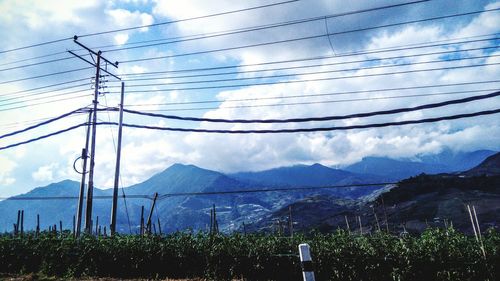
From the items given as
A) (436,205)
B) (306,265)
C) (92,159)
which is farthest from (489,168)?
(306,265)

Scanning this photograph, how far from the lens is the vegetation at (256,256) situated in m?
12.8

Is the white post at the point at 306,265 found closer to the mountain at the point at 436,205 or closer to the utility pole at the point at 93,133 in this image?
the utility pole at the point at 93,133

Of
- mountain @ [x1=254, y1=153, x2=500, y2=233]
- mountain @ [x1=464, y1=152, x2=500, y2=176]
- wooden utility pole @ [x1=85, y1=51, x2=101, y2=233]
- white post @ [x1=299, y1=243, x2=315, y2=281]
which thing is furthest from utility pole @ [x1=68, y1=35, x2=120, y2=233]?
mountain @ [x1=464, y1=152, x2=500, y2=176]

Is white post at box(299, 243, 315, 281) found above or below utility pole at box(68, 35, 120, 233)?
below

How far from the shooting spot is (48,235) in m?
18.4

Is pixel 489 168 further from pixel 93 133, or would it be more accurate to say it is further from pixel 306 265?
pixel 306 265

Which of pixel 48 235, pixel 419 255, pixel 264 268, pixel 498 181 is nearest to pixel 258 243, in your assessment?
pixel 264 268

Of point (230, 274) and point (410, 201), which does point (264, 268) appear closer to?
point (230, 274)

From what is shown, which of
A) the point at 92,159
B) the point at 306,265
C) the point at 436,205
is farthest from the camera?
the point at 436,205

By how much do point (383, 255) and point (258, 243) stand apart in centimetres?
484

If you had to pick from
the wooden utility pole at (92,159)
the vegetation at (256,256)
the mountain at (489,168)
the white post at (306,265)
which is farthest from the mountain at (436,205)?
the white post at (306,265)

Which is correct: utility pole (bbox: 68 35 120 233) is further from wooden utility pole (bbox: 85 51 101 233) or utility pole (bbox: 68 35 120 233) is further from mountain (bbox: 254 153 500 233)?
mountain (bbox: 254 153 500 233)

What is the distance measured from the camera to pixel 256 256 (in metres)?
14.4

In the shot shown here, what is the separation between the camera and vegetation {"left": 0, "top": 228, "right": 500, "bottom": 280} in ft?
41.9
